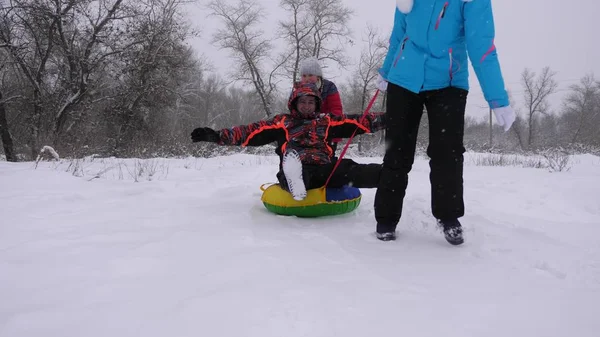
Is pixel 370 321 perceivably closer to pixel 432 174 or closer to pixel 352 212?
pixel 432 174

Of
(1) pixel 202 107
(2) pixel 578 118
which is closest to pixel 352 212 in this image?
(1) pixel 202 107

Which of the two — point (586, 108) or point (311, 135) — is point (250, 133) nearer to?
point (311, 135)

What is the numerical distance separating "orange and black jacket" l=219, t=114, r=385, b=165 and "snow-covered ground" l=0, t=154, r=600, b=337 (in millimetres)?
601

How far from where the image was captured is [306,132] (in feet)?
10.3

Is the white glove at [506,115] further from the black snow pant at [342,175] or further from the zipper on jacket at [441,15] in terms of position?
the black snow pant at [342,175]

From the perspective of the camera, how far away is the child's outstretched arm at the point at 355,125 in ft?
9.89

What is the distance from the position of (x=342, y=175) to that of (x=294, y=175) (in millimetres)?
473

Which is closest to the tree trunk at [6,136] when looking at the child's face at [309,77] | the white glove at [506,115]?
the child's face at [309,77]

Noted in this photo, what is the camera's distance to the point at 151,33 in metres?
13.7

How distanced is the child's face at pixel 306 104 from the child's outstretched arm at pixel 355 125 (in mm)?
216

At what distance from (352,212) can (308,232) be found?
826 millimetres

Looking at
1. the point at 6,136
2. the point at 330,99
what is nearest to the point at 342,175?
the point at 330,99

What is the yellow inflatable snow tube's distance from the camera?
288 centimetres

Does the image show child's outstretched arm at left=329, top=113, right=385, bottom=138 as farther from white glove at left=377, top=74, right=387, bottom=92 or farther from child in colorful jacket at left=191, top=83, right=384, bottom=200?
white glove at left=377, top=74, right=387, bottom=92
